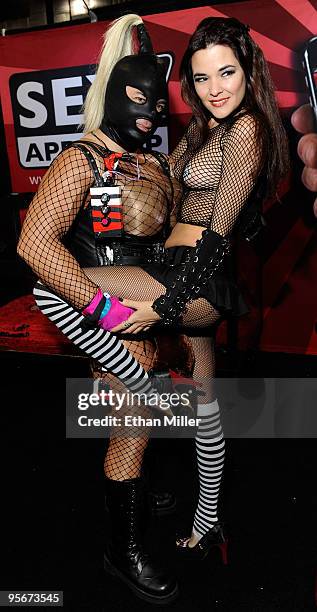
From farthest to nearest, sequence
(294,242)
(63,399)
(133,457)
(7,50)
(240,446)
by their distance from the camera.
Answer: (7,50)
(294,242)
(63,399)
(240,446)
(133,457)

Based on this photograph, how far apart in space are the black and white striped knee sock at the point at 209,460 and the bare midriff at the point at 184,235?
1.77 feet

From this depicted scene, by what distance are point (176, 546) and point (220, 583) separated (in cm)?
22

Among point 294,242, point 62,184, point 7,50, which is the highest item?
point 7,50

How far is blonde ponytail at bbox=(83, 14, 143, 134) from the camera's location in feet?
5.24

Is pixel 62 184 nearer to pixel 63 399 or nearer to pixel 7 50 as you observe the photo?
pixel 63 399

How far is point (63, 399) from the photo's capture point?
3115mm

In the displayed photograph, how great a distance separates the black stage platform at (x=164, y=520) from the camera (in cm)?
174

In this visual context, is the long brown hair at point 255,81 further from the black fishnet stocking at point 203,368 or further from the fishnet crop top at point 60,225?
the black fishnet stocking at point 203,368

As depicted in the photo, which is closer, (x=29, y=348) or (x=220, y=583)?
(x=220, y=583)

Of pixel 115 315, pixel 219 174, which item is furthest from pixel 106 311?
pixel 219 174

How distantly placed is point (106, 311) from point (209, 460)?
0.69 meters

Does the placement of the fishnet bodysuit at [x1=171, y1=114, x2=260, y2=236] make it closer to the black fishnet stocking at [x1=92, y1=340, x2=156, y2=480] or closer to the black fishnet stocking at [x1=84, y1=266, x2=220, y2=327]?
the black fishnet stocking at [x1=84, y1=266, x2=220, y2=327]

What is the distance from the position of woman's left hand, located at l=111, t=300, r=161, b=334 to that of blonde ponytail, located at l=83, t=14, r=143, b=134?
575mm

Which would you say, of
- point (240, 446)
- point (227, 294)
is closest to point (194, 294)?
→ point (227, 294)
